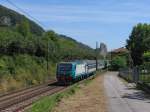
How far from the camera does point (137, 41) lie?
375ft

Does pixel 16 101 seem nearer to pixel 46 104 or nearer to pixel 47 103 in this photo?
pixel 47 103

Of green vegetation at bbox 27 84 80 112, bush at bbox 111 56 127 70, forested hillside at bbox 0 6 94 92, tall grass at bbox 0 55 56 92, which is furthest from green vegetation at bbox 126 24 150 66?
green vegetation at bbox 27 84 80 112

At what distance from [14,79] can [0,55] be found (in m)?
4.44

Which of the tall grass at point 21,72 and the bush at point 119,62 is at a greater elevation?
the bush at point 119,62

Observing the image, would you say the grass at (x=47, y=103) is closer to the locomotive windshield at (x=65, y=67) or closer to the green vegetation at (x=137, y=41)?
the locomotive windshield at (x=65, y=67)

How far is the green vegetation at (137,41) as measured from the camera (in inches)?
4186

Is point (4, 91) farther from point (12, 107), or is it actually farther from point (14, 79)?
point (12, 107)

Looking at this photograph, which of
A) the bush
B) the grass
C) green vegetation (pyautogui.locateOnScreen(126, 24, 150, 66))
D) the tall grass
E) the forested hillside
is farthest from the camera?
the bush

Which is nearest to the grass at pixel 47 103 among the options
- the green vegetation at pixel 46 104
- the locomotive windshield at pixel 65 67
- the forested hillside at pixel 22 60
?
the green vegetation at pixel 46 104

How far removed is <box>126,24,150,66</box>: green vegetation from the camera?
10631cm

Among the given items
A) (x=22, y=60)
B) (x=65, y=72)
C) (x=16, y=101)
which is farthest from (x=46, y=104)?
(x=22, y=60)

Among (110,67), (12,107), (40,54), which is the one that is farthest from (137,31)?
(12,107)

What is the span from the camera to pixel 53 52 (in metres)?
77.9

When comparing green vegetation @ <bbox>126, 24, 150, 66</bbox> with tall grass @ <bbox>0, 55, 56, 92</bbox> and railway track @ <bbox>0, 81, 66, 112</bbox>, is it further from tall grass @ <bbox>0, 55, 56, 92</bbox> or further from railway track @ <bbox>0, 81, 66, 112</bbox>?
railway track @ <bbox>0, 81, 66, 112</bbox>
